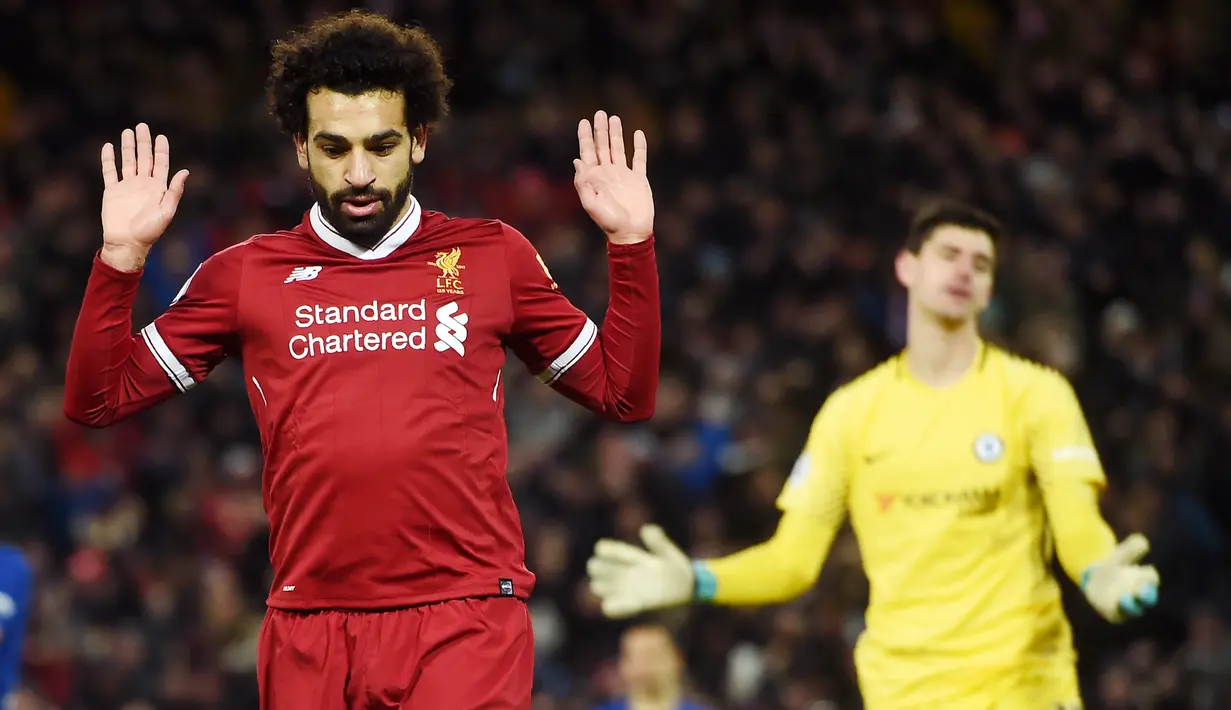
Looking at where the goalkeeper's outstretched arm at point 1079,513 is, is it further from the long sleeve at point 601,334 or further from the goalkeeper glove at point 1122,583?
the long sleeve at point 601,334

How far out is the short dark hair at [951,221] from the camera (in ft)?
21.1

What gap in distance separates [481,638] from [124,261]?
1.18m

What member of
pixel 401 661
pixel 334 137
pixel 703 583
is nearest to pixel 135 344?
pixel 334 137

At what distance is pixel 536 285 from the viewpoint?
444 cm

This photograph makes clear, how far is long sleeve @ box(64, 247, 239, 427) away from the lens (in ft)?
13.6

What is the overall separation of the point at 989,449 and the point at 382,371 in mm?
2599

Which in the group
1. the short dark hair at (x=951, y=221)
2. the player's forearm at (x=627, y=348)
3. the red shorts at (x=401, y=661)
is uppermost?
the short dark hair at (x=951, y=221)

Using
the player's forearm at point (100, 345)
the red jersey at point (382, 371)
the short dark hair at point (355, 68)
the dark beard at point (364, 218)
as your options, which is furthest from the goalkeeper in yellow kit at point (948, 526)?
the player's forearm at point (100, 345)

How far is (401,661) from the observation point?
4074mm

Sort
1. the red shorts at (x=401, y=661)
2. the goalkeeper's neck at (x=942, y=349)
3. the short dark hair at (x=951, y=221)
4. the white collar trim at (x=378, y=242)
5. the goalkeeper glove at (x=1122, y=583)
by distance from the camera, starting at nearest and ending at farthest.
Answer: the red shorts at (x=401, y=661) < the white collar trim at (x=378, y=242) < the goalkeeper glove at (x=1122, y=583) < the goalkeeper's neck at (x=942, y=349) < the short dark hair at (x=951, y=221)

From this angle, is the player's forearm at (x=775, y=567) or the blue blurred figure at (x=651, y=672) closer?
the player's forearm at (x=775, y=567)

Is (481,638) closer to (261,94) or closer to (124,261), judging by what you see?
(124,261)

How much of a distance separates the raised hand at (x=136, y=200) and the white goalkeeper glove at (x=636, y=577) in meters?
2.05

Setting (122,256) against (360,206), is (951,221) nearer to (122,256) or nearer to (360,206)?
(360,206)
